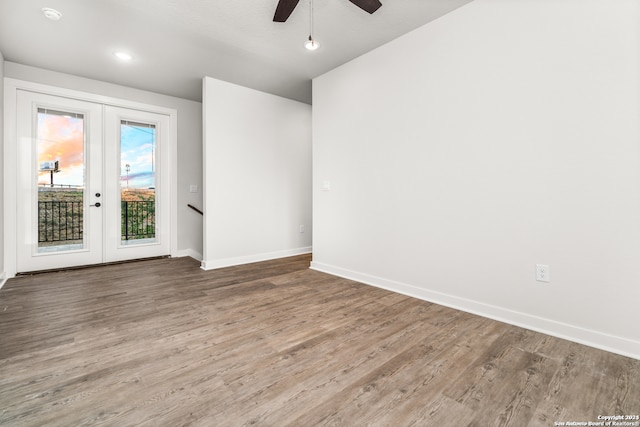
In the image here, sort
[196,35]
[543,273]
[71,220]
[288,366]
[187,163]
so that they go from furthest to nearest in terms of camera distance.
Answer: [187,163], [71,220], [196,35], [543,273], [288,366]

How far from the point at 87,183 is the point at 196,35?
2.75 meters

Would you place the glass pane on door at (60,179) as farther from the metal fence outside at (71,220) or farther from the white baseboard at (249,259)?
the white baseboard at (249,259)

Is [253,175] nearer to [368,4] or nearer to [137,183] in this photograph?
[137,183]

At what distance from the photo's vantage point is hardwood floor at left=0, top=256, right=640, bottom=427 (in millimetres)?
1330

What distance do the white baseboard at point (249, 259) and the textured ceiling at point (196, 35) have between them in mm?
2595

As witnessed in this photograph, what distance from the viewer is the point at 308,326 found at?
2.24 m

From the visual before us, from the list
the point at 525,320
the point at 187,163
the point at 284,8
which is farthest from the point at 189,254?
the point at 525,320

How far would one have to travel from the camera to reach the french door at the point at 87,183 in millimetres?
3723

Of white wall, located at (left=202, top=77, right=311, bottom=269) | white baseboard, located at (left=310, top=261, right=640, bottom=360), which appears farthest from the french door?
white baseboard, located at (left=310, top=261, right=640, bottom=360)

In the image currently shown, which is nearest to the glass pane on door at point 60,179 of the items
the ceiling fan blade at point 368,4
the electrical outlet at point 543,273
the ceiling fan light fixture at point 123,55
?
the ceiling fan light fixture at point 123,55

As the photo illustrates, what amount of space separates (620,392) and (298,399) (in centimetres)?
165

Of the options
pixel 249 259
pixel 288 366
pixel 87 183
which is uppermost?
pixel 87 183

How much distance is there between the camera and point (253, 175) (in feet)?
14.6

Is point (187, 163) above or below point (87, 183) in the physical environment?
above
